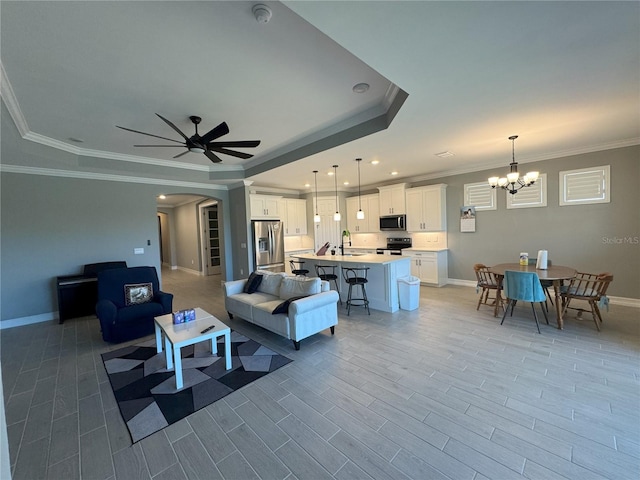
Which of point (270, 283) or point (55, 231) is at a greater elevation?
point (55, 231)

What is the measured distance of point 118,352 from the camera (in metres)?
3.44

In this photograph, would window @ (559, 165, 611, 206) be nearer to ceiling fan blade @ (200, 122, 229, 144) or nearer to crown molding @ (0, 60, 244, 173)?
ceiling fan blade @ (200, 122, 229, 144)

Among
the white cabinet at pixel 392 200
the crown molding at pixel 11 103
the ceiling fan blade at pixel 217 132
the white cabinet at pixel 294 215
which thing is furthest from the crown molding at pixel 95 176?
the white cabinet at pixel 392 200

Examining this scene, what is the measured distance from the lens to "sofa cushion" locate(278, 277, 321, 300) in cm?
375

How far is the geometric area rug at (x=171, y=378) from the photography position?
2.27 meters

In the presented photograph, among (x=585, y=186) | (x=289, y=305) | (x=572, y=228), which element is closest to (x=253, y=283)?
(x=289, y=305)

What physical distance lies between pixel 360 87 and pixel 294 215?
5575 millimetres

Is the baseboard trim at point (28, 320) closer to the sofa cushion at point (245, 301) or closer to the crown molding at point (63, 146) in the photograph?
the crown molding at point (63, 146)

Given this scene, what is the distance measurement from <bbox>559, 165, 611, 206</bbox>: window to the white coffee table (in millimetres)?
6384

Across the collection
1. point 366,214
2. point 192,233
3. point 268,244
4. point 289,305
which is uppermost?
point 366,214

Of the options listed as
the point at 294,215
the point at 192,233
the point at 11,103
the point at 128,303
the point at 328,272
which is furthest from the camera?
the point at 192,233

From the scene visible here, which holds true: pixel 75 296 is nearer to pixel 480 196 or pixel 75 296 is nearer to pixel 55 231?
pixel 55 231

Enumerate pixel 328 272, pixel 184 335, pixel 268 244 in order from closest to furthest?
Answer: pixel 184 335, pixel 328 272, pixel 268 244

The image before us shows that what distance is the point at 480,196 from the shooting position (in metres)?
6.08
